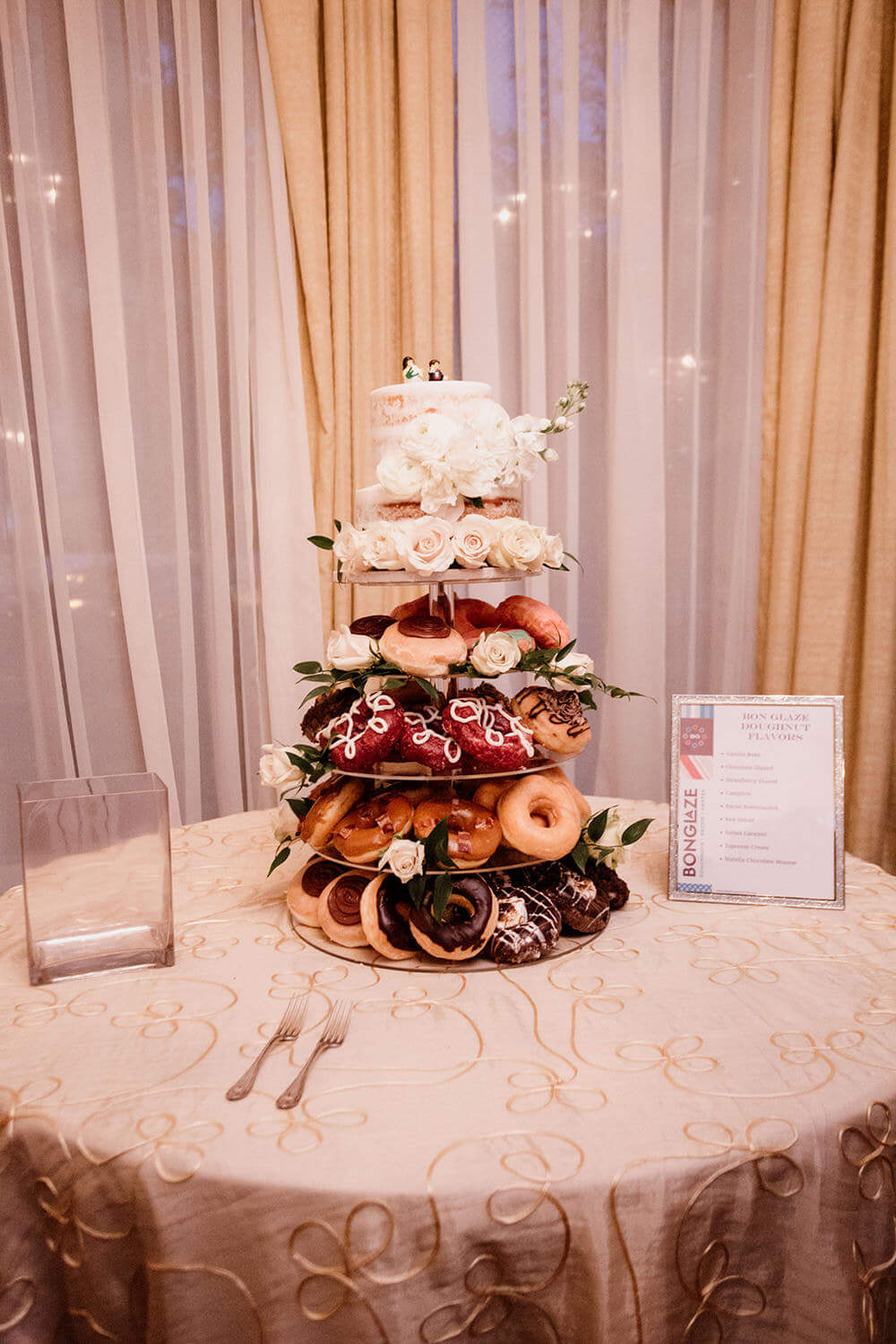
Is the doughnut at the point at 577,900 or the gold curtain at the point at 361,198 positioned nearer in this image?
the doughnut at the point at 577,900

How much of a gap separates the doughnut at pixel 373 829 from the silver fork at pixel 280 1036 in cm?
21

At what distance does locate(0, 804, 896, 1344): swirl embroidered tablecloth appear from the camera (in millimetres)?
784

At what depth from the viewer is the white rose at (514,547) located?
49.8 inches

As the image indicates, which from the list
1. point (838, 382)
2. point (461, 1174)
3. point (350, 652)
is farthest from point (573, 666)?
point (838, 382)

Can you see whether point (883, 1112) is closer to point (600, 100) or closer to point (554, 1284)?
point (554, 1284)

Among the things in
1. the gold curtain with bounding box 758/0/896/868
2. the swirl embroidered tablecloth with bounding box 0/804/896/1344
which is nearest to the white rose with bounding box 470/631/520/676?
the swirl embroidered tablecloth with bounding box 0/804/896/1344

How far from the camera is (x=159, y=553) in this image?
103 inches

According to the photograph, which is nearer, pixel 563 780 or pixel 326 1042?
pixel 326 1042

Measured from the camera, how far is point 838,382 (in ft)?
8.35

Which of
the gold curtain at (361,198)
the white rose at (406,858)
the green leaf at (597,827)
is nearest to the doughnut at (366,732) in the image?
the white rose at (406,858)

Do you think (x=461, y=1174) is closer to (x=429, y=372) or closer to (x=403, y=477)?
(x=403, y=477)

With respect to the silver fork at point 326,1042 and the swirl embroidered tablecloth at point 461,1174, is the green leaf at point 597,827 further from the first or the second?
the silver fork at point 326,1042

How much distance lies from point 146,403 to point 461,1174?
2.27 m

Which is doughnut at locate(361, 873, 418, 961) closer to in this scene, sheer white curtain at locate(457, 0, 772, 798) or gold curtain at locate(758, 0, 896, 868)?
sheer white curtain at locate(457, 0, 772, 798)
